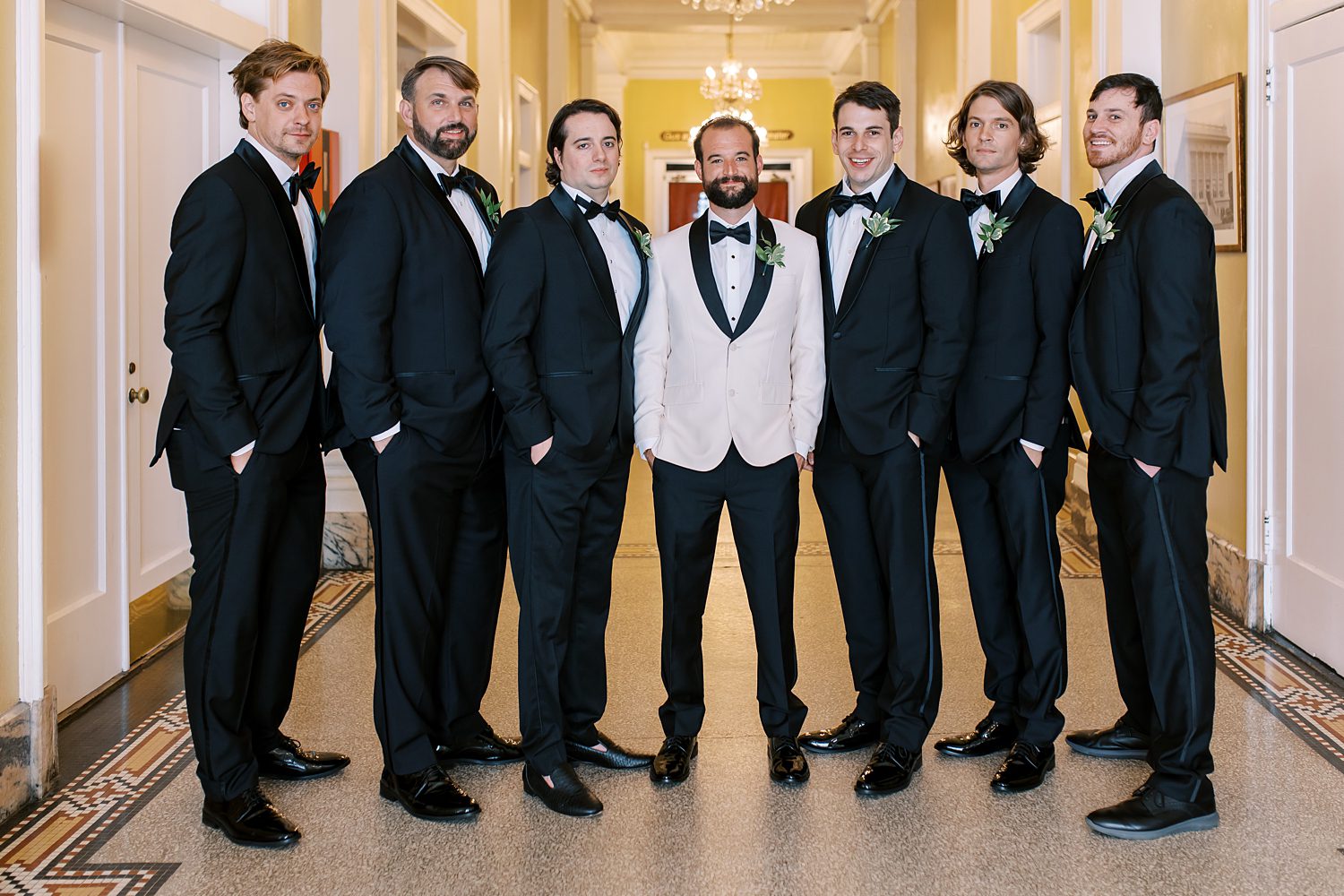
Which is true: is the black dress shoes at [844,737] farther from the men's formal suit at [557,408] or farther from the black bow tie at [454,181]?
the black bow tie at [454,181]

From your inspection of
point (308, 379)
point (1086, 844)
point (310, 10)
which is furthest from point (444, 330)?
point (310, 10)

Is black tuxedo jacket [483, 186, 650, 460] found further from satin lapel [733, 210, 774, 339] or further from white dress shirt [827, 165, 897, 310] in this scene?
white dress shirt [827, 165, 897, 310]

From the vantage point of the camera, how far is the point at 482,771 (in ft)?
11.3

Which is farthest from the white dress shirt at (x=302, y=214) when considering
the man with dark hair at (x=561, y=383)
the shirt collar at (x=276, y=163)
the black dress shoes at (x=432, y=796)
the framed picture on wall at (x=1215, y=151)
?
the framed picture on wall at (x=1215, y=151)

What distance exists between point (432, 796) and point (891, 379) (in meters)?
1.56

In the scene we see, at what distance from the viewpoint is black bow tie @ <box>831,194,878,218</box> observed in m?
3.29

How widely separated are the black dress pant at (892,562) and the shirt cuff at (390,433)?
44.0 inches

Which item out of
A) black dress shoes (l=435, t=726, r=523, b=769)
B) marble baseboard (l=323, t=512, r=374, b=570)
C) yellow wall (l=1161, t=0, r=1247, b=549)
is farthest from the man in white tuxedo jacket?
marble baseboard (l=323, t=512, r=374, b=570)

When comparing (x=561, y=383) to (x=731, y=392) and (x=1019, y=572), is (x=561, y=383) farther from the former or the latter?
(x=1019, y=572)

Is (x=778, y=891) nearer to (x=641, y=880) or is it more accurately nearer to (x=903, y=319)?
(x=641, y=880)

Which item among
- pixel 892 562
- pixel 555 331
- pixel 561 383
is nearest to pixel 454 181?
pixel 555 331

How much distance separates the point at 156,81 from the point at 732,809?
3.25 metres

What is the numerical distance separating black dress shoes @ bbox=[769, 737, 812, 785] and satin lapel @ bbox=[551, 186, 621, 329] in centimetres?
121

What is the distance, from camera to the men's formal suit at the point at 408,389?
3025 mm
